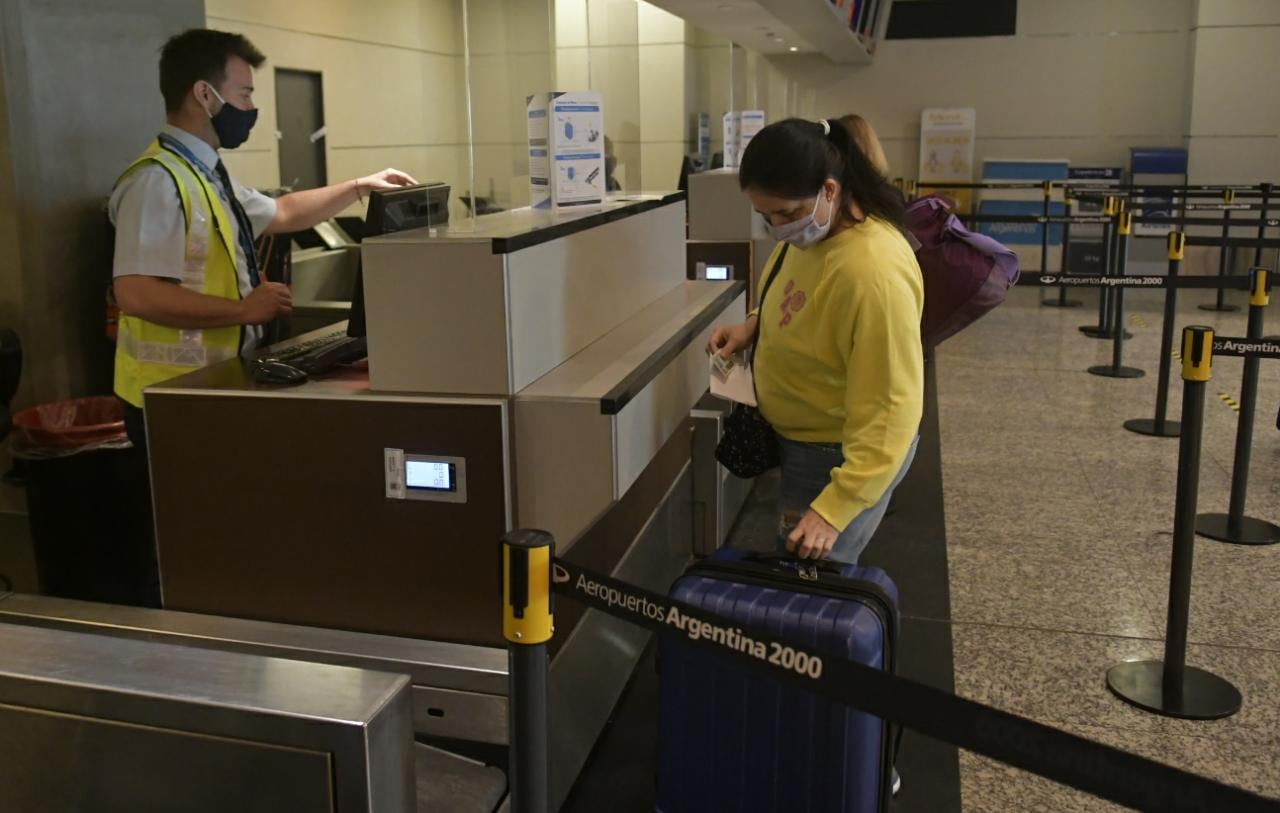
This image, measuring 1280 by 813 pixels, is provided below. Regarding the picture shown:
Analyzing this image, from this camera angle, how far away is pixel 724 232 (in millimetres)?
6035

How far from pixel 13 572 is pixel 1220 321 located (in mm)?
8359

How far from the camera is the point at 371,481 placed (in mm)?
2551

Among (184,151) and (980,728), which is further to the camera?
(184,151)

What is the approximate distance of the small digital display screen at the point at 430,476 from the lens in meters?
2.50

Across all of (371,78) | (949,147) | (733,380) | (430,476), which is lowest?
(430,476)

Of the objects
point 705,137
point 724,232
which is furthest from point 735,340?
point 705,137

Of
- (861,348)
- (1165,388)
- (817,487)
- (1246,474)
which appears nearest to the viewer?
(861,348)

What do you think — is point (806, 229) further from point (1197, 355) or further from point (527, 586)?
point (1197, 355)

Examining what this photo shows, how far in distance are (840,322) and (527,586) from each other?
0.96 metres

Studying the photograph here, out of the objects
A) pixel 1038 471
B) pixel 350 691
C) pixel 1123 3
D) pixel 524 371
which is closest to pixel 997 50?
pixel 1123 3

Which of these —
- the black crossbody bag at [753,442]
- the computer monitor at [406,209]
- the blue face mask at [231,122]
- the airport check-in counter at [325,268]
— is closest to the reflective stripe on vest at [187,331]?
the blue face mask at [231,122]

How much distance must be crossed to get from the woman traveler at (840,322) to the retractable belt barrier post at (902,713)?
756 millimetres

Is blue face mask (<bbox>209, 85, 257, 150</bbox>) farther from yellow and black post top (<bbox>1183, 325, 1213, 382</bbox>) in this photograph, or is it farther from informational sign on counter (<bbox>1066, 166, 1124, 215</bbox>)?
informational sign on counter (<bbox>1066, 166, 1124, 215</bbox>)

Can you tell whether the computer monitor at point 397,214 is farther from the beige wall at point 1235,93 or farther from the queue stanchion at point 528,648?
the beige wall at point 1235,93
